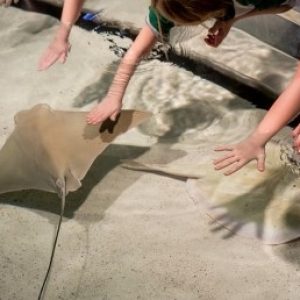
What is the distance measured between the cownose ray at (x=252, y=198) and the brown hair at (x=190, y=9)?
52cm

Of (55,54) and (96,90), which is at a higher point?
(55,54)

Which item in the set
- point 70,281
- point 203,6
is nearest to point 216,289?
point 70,281

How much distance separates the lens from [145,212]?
1590mm

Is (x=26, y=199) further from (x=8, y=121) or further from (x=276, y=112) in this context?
(x=276, y=112)

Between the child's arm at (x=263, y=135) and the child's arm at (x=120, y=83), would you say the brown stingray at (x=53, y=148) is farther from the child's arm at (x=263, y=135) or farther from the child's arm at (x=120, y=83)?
the child's arm at (x=263, y=135)

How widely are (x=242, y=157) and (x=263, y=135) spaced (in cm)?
9

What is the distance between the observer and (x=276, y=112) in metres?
1.33

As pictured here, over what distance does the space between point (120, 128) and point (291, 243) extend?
0.62 meters

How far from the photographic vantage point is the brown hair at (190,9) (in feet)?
3.86

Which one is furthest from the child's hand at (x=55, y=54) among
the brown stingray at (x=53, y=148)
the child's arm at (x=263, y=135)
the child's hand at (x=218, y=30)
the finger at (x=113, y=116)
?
the child's arm at (x=263, y=135)

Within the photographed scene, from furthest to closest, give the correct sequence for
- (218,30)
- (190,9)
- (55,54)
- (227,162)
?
(55,54), (218,30), (227,162), (190,9)

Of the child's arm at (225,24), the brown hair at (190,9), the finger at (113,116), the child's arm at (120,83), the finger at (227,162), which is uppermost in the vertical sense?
the brown hair at (190,9)

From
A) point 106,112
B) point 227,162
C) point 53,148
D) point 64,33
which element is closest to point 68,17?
point 64,33

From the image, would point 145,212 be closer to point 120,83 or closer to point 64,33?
point 120,83
